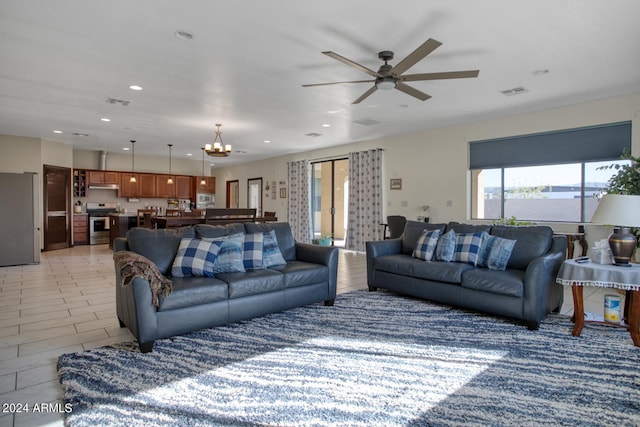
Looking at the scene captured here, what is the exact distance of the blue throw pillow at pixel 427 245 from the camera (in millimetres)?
4258

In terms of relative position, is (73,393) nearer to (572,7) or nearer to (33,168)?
(572,7)

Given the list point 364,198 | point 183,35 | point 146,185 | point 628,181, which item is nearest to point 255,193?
point 146,185

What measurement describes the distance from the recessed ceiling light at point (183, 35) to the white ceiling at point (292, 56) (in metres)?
0.06

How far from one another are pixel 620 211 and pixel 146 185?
11376mm

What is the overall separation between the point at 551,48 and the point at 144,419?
458 cm

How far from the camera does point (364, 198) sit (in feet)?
28.3

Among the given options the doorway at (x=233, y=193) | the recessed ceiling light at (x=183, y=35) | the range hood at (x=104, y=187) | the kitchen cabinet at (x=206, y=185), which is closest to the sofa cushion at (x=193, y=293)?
the recessed ceiling light at (x=183, y=35)

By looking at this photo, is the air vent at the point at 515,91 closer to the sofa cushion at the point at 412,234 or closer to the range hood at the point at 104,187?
the sofa cushion at the point at 412,234

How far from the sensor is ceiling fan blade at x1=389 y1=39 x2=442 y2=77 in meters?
2.79

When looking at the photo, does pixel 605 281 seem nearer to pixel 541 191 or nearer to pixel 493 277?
pixel 493 277

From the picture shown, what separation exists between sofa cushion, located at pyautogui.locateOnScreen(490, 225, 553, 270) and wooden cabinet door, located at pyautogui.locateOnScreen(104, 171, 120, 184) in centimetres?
1057

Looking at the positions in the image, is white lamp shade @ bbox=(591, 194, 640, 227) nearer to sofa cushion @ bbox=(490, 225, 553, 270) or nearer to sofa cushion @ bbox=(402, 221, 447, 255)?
sofa cushion @ bbox=(490, 225, 553, 270)

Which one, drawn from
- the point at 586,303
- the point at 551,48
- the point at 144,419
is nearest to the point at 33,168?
the point at 144,419

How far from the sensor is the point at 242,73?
169 inches
